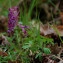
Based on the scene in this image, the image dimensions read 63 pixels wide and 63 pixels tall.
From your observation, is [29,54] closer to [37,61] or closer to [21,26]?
[37,61]

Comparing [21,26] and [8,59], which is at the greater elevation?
[21,26]

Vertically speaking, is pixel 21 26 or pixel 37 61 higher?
pixel 21 26

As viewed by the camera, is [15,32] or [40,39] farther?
[15,32]

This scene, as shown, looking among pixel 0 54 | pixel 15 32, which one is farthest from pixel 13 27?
pixel 0 54

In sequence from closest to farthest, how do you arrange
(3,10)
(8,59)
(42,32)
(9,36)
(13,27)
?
(8,59) → (13,27) → (9,36) → (42,32) → (3,10)

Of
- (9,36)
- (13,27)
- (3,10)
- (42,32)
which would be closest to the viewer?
(13,27)

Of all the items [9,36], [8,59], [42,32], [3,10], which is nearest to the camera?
[8,59]

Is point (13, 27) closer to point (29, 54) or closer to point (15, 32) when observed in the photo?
point (15, 32)

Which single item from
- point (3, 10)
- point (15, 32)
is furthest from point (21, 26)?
point (3, 10)

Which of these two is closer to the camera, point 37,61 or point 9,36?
point 37,61
